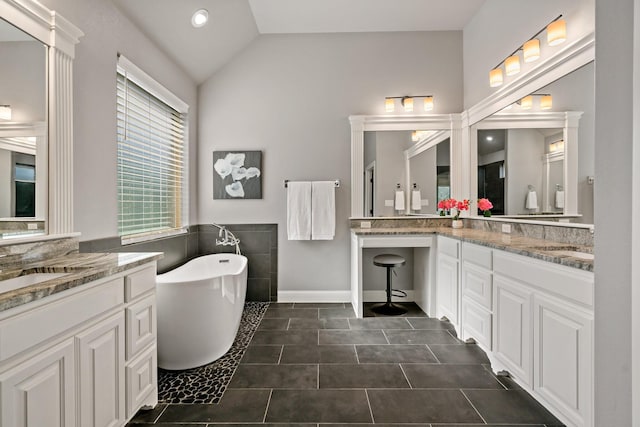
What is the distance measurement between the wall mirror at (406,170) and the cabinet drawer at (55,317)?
265cm

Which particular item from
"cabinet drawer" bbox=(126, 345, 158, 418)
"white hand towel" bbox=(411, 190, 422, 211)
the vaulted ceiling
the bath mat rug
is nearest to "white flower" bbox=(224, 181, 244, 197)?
the vaulted ceiling

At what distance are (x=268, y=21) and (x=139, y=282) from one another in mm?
3010

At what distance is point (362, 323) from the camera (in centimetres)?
292

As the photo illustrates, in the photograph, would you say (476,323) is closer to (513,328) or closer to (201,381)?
(513,328)

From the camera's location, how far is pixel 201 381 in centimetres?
195

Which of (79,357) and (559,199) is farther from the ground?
(559,199)

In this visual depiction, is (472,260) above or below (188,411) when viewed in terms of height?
above

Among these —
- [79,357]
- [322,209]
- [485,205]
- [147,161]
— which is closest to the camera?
[79,357]

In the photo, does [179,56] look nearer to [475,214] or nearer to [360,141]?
[360,141]

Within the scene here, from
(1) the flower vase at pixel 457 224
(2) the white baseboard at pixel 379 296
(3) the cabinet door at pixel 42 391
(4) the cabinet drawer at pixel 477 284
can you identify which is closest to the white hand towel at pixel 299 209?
(2) the white baseboard at pixel 379 296

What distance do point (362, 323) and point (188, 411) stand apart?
5.54ft

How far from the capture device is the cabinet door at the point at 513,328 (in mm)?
1673

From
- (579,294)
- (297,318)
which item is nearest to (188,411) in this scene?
(297,318)

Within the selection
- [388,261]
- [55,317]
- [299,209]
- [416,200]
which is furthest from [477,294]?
[55,317]
